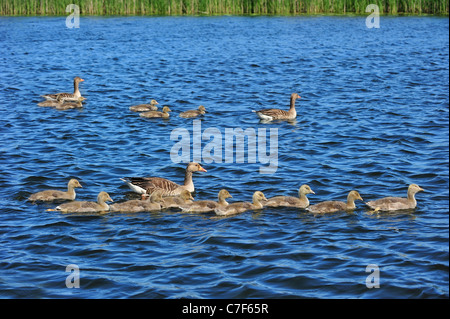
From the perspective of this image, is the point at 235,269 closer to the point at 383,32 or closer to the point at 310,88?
the point at 310,88

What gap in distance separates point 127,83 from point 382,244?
21.7 meters

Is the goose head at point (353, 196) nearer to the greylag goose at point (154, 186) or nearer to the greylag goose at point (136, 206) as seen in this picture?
the greylag goose at point (154, 186)

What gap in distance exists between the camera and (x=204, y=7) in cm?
5888

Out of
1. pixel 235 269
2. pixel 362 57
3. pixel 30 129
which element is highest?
pixel 362 57

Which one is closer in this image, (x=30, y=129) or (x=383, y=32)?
(x=30, y=129)

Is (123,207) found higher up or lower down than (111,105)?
lower down

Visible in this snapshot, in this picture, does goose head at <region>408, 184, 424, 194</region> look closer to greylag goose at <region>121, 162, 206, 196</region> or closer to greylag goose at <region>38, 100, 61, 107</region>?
greylag goose at <region>121, 162, 206, 196</region>

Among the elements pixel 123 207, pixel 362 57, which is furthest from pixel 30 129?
pixel 362 57

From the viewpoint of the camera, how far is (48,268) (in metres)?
11.8

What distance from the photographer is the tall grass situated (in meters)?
56.5
